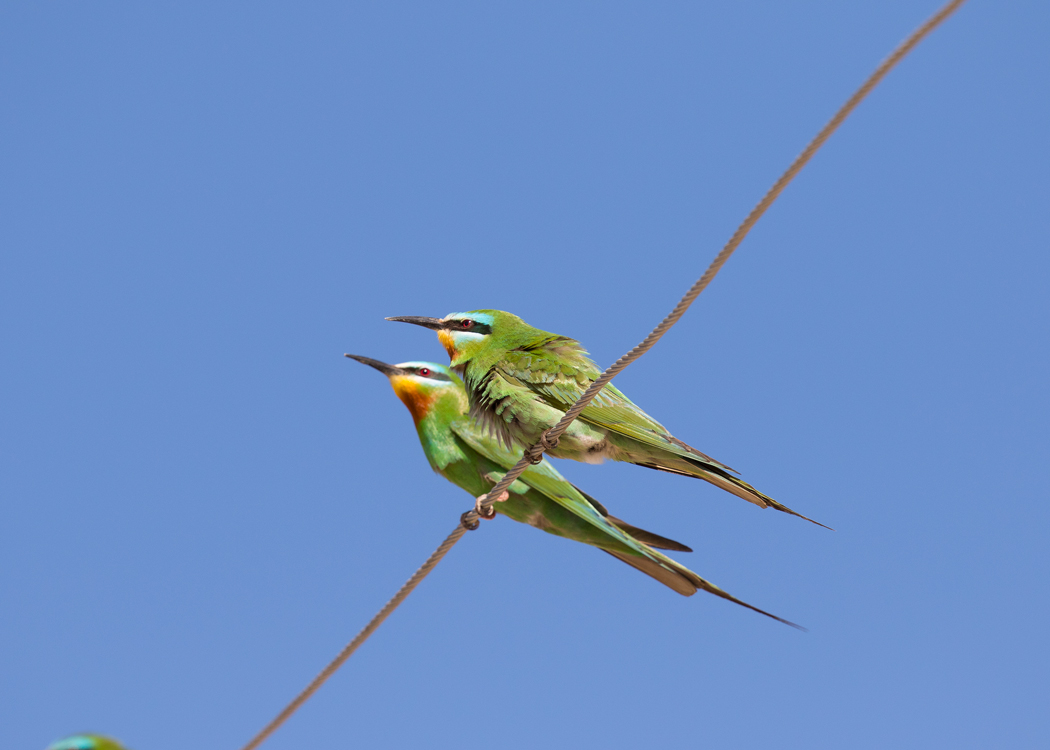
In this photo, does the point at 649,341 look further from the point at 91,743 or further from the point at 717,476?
the point at 91,743

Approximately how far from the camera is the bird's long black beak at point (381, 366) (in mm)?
4398

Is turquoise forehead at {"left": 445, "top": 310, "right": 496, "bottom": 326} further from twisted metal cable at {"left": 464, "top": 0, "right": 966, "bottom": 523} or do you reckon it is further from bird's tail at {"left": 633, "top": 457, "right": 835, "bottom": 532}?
twisted metal cable at {"left": 464, "top": 0, "right": 966, "bottom": 523}

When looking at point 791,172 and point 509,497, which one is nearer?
point 791,172

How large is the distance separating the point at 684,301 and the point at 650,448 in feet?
4.29

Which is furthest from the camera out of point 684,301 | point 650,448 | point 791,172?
point 650,448

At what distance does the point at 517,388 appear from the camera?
3.46 meters

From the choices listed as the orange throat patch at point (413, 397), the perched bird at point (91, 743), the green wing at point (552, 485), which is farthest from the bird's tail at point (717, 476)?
the perched bird at point (91, 743)

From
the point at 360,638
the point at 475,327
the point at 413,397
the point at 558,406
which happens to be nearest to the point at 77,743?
the point at 360,638

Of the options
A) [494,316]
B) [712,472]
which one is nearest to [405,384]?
[494,316]

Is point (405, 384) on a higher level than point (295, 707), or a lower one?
higher

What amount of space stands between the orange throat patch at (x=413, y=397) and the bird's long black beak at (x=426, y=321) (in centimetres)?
31

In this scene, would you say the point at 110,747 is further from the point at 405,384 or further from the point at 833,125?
the point at 405,384

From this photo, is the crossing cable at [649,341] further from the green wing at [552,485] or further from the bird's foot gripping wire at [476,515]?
the green wing at [552,485]

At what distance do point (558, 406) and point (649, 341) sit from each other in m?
1.23
